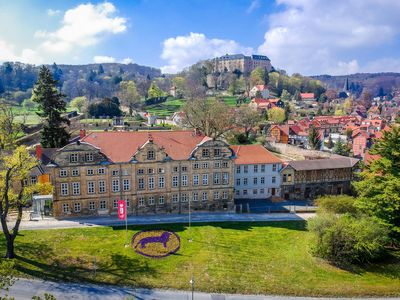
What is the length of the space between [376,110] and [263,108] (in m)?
85.4

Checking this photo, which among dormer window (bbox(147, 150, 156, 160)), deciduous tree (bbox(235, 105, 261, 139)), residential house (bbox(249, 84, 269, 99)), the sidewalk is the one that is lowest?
the sidewalk

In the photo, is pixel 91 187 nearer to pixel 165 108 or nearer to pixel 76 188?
pixel 76 188

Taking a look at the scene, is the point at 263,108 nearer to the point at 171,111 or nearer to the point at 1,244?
the point at 171,111

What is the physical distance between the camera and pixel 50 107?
6256cm

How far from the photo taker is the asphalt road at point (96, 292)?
31453 millimetres

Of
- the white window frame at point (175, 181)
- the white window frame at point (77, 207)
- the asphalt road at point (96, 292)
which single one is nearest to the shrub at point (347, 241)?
the asphalt road at point (96, 292)

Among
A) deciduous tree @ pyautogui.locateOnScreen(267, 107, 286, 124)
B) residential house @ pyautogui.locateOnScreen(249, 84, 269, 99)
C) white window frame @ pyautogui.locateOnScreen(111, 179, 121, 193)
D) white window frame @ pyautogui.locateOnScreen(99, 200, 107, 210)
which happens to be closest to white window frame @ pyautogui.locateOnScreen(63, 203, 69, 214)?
white window frame @ pyautogui.locateOnScreen(99, 200, 107, 210)

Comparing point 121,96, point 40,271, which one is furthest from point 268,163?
point 121,96

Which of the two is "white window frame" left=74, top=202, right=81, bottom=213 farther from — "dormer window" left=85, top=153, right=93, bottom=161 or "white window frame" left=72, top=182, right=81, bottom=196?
"dormer window" left=85, top=153, right=93, bottom=161

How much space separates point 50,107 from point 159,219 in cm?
3089

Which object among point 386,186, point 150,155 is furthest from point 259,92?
point 386,186

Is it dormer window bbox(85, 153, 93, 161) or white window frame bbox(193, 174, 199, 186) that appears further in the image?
white window frame bbox(193, 174, 199, 186)

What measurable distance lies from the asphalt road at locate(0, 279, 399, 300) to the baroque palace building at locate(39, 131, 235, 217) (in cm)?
1609

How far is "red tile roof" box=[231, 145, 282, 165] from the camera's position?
59.3 m
